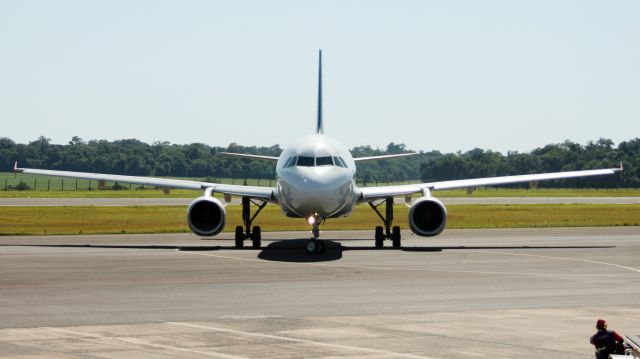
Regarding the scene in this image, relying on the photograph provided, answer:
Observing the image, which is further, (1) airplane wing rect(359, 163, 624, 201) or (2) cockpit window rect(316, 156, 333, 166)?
(1) airplane wing rect(359, 163, 624, 201)

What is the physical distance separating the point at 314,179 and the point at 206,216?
6.41 meters

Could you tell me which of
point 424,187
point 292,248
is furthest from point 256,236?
→ point 424,187

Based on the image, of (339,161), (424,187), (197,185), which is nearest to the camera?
(339,161)

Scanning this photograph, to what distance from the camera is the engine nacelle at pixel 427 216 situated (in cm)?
4047

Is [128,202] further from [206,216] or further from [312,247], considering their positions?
[312,247]

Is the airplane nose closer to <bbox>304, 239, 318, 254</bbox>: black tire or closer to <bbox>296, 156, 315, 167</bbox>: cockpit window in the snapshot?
<bbox>296, 156, 315, 167</bbox>: cockpit window

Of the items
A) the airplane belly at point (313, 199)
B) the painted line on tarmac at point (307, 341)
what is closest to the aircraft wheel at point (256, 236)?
the airplane belly at point (313, 199)

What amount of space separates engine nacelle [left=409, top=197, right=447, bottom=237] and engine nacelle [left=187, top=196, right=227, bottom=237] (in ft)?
24.2

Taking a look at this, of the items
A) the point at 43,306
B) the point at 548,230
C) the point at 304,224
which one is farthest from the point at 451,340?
the point at 304,224

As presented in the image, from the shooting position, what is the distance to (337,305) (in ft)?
76.3

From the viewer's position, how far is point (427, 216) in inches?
1610

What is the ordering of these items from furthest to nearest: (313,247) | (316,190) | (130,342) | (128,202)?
1. (128,202)
2. (313,247)
3. (316,190)
4. (130,342)

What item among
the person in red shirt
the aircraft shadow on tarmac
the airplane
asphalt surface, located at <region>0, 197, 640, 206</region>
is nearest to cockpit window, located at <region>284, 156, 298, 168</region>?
the airplane

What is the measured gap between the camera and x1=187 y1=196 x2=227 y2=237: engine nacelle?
133 feet
